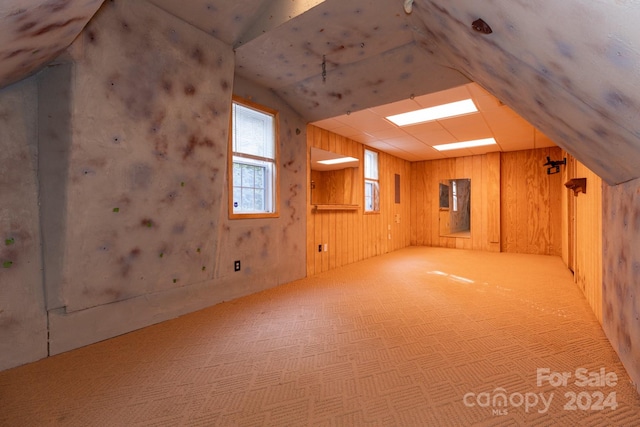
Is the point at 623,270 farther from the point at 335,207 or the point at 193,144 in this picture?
the point at 335,207

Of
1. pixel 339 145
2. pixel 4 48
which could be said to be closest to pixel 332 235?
pixel 339 145

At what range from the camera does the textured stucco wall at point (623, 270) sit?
152 centimetres

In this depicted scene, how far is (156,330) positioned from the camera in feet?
7.76

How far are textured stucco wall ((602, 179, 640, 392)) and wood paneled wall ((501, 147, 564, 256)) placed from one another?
4.52 meters

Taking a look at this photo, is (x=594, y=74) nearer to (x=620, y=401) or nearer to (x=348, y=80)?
(x=620, y=401)

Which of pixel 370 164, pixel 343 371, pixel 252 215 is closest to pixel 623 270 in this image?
pixel 343 371

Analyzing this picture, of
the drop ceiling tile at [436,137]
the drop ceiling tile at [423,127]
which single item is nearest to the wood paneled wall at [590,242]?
the drop ceiling tile at [423,127]

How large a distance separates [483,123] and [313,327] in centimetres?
380

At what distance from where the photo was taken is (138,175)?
6.89 feet

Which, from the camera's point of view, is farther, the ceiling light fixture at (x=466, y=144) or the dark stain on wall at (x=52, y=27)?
the ceiling light fixture at (x=466, y=144)

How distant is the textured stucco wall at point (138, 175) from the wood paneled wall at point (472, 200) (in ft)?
18.9

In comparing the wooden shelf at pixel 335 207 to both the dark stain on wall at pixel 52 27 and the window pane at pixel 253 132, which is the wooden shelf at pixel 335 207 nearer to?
the window pane at pixel 253 132

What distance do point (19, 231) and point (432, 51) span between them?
3.34 m

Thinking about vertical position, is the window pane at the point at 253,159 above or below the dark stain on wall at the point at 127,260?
above
